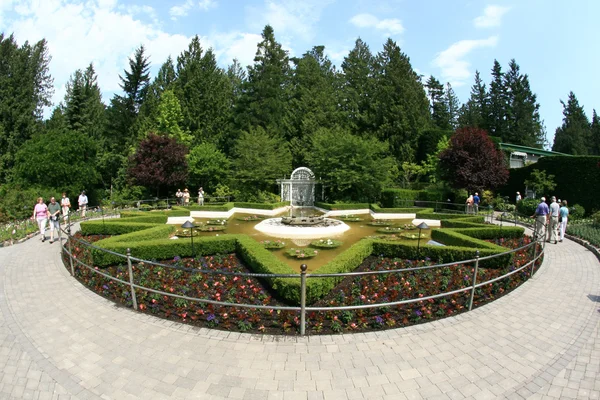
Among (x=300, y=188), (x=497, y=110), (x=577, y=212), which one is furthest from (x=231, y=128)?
(x=497, y=110)

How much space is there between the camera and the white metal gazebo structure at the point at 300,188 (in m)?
30.9

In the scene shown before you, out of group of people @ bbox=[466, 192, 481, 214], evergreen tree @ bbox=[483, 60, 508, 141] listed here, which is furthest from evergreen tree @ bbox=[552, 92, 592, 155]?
group of people @ bbox=[466, 192, 481, 214]

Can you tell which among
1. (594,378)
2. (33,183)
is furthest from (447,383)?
(33,183)

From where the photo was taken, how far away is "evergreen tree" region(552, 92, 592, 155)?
2109 inches

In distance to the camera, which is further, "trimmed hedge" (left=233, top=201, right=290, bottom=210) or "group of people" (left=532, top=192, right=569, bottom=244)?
"trimmed hedge" (left=233, top=201, right=290, bottom=210)

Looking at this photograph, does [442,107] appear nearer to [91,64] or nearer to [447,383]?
[91,64]

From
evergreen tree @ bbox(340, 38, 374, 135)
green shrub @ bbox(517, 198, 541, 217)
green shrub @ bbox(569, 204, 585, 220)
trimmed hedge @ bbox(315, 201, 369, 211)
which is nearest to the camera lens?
green shrub @ bbox(569, 204, 585, 220)

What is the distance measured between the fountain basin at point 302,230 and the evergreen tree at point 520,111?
47.5 m

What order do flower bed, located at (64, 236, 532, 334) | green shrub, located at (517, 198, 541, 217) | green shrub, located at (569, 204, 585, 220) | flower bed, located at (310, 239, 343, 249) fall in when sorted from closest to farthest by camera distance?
1. flower bed, located at (64, 236, 532, 334)
2. flower bed, located at (310, 239, 343, 249)
3. green shrub, located at (569, 204, 585, 220)
4. green shrub, located at (517, 198, 541, 217)

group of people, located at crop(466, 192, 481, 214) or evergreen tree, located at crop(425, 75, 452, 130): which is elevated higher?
evergreen tree, located at crop(425, 75, 452, 130)

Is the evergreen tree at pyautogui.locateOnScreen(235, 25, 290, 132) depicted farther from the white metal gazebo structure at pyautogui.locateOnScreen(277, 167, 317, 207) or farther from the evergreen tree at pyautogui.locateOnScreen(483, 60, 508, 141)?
the evergreen tree at pyautogui.locateOnScreen(483, 60, 508, 141)

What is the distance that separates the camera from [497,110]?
5341 centimetres

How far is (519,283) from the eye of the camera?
26.9ft

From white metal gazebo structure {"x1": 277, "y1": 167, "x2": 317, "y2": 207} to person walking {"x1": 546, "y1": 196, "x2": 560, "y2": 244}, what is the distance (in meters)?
19.6
